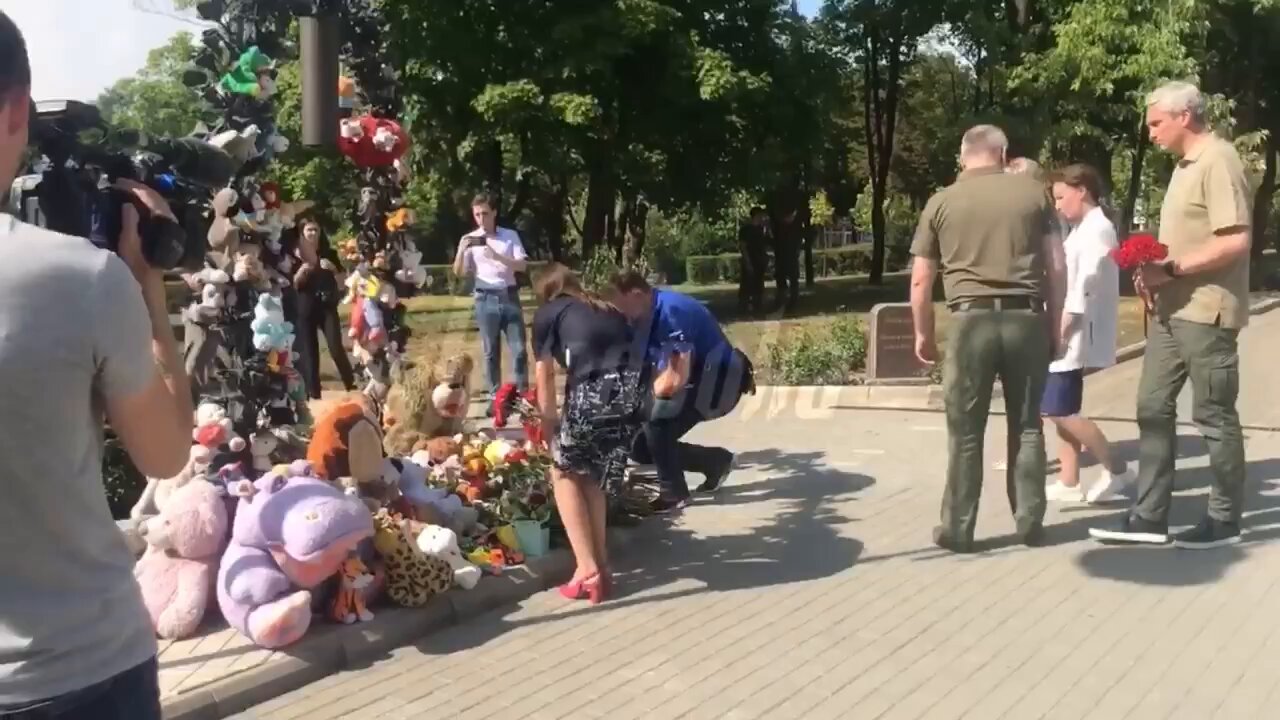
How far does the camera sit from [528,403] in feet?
24.7

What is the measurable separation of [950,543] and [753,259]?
17822mm

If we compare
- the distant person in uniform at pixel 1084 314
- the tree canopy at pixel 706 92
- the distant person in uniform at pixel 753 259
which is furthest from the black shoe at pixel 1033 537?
the distant person in uniform at pixel 753 259

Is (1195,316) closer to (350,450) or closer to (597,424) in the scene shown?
(597,424)

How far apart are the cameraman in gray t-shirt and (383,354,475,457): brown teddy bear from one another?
15.4ft

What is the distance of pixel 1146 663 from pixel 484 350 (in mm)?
7029

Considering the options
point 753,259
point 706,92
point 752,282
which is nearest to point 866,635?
point 706,92

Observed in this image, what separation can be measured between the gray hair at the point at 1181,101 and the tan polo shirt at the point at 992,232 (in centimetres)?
70

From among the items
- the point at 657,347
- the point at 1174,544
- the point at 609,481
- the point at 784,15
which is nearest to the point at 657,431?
the point at 657,347

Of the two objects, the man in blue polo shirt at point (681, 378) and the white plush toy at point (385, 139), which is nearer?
the white plush toy at point (385, 139)

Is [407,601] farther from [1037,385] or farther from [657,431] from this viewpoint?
[1037,385]

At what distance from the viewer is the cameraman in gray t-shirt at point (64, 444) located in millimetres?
1927

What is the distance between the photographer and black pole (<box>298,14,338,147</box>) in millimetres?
5953

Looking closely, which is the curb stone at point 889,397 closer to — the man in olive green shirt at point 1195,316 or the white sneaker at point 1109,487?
the white sneaker at point 1109,487

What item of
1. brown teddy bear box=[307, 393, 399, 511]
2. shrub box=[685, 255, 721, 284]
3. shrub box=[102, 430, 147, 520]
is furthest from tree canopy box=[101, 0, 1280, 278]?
shrub box=[685, 255, 721, 284]
